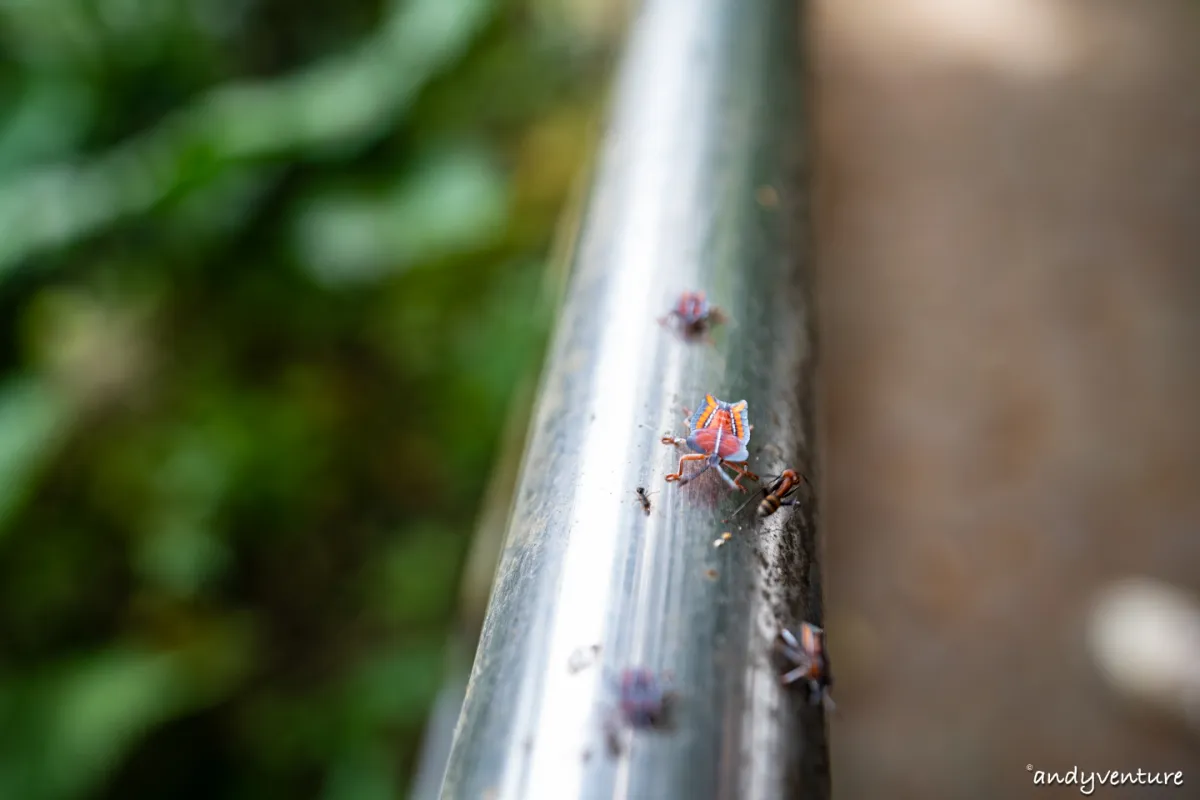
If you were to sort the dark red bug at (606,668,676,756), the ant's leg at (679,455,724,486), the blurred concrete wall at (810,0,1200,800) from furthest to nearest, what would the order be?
the blurred concrete wall at (810,0,1200,800) < the ant's leg at (679,455,724,486) < the dark red bug at (606,668,676,756)

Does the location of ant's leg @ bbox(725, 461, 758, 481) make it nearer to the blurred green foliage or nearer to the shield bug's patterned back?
the shield bug's patterned back

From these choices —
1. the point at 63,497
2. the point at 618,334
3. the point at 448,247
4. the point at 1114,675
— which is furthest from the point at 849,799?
the point at 63,497

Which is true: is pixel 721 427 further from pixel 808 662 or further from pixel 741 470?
pixel 808 662

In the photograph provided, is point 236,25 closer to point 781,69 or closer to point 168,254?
point 168,254

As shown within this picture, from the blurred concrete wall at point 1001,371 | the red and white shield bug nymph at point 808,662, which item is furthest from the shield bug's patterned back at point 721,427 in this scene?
the blurred concrete wall at point 1001,371

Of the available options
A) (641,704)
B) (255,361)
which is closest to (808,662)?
(641,704)

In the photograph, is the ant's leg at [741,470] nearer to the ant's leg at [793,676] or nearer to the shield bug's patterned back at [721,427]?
the shield bug's patterned back at [721,427]

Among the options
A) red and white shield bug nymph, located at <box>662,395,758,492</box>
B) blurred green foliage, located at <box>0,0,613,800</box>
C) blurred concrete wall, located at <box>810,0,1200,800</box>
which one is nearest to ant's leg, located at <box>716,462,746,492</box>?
red and white shield bug nymph, located at <box>662,395,758,492</box>
